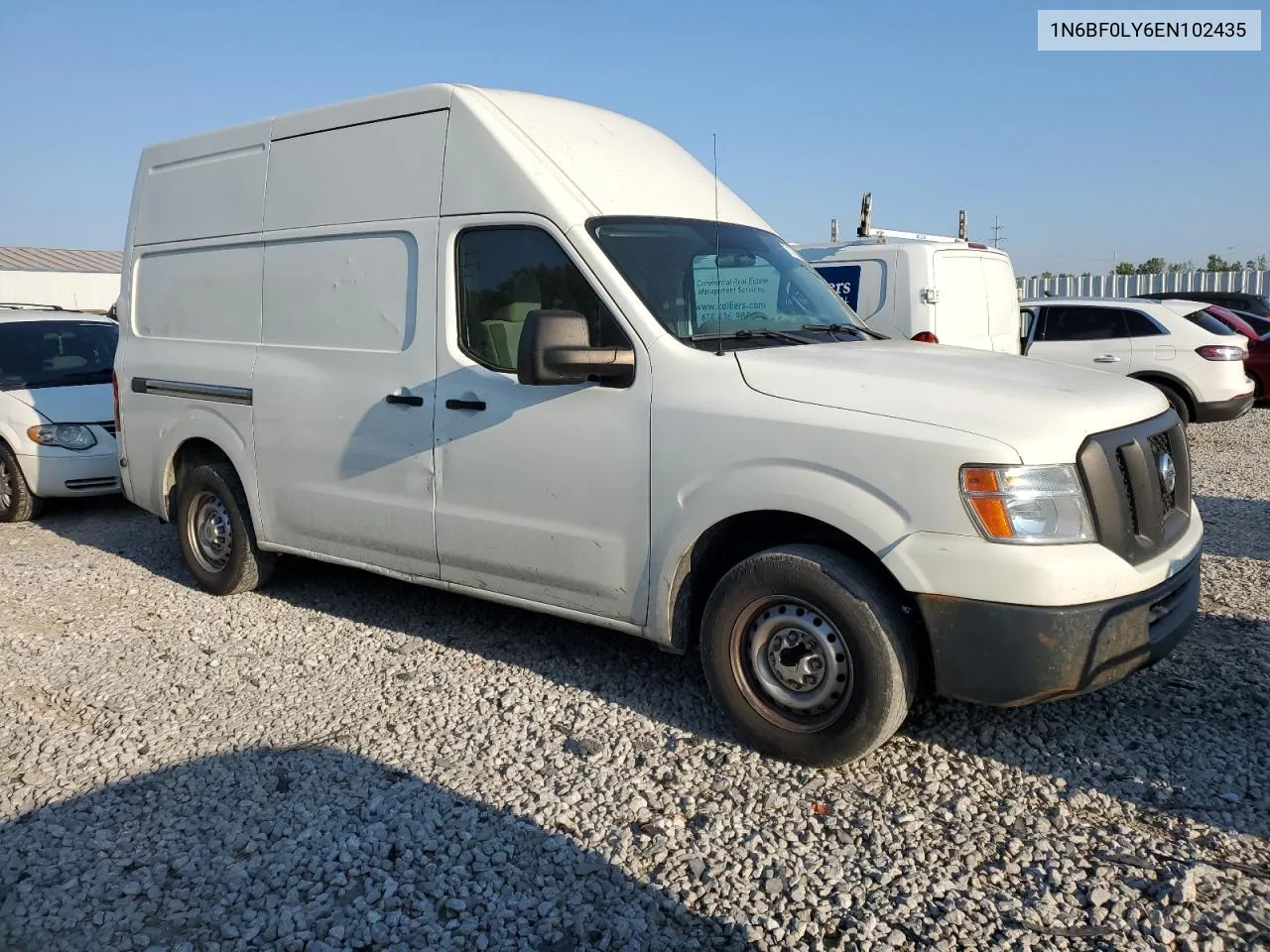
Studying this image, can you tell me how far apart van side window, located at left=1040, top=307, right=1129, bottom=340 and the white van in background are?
2466 millimetres

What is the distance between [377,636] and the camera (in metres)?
5.50

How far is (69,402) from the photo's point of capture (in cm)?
Result: 886

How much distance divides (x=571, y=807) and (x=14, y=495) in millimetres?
7176

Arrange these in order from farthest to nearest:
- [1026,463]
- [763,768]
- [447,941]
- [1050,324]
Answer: [1050,324] → [763,768] → [1026,463] → [447,941]

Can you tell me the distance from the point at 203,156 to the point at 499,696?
363 cm

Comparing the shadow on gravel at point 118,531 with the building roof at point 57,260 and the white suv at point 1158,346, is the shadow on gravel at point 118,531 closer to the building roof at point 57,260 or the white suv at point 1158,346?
the white suv at point 1158,346

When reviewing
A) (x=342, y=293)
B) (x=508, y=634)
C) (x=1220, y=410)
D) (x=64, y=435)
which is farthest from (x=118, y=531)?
(x=1220, y=410)

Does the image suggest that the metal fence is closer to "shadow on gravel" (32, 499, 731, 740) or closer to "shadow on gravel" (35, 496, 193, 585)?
"shadow on gravel" (35, 496, 193, 585)

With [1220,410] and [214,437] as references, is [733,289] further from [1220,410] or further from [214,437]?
[1220,410]

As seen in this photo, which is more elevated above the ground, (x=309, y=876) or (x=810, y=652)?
(x=810, y=652)

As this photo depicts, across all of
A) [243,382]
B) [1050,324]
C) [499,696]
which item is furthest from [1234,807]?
[1050,324]

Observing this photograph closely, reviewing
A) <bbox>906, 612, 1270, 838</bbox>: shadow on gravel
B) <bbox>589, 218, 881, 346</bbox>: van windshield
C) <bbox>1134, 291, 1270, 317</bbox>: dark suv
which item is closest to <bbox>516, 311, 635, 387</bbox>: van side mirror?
<bbox>589, 218, 881, 346</bbox>: van windshield

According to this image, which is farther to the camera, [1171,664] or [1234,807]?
[1171,664]

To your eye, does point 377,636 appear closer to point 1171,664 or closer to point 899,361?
point 899,361
